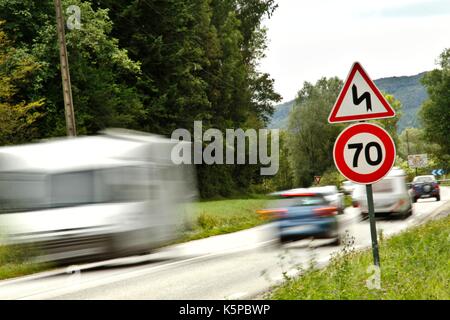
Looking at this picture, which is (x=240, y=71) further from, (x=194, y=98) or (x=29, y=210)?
(x=29, y=210)

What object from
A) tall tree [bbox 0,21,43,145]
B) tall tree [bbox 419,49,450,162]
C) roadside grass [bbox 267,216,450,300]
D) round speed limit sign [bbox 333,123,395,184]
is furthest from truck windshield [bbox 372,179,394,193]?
tall tree [bbox 419,49,450,162]

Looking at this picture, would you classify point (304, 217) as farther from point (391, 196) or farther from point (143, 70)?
point (143, 70)

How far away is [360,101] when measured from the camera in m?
8.92

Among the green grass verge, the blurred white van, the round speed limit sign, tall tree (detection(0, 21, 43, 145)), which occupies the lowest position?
the green grass verge

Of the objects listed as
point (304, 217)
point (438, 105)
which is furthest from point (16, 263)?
point (438, 105)

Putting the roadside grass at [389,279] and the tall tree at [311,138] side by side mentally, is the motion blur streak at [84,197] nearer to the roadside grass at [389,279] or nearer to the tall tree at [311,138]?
the roadside grass at [389,279]

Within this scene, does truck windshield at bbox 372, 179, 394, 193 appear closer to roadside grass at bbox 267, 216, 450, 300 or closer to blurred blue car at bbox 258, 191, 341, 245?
blurred blue car at bbox 258, 191, 341, 245

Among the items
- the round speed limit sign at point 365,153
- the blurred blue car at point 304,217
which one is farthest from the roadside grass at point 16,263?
the round speed limit sign at point 365,153

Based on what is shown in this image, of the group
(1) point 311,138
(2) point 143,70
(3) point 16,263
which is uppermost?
(2) point 143,70

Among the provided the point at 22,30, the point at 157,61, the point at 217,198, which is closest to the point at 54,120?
the point at 22,30

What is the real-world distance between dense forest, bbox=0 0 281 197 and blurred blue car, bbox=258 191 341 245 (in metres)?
15.6

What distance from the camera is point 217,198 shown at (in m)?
56.8

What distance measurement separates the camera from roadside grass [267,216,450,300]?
Answer: 7945mm

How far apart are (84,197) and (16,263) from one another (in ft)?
9.25
